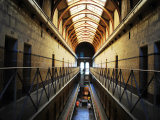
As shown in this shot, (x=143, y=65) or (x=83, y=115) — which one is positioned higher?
(x=143, y=65)

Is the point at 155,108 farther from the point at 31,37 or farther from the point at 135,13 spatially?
the point at 31,37

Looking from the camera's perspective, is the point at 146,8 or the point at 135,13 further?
the point at 135,13

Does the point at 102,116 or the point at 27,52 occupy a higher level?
the point at 27,52

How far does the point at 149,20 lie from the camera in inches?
167

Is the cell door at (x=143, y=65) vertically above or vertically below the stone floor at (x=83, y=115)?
above

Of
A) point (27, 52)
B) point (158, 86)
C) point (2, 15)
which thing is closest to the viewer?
point (158, 86)

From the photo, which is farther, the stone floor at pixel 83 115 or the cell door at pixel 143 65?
the stone floor at pixel 83 115

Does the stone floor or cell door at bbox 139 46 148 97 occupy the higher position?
cell door at bbox 139 46 148 97

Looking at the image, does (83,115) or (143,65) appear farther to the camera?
(83,115)

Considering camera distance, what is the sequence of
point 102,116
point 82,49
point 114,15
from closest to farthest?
point 102,116
point 114,15
point 82,49

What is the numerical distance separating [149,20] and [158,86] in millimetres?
3351

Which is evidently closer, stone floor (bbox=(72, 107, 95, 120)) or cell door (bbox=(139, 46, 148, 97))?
cell door (bbox=(139, 46, 148, 97))

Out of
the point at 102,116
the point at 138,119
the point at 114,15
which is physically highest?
the point at 114,15

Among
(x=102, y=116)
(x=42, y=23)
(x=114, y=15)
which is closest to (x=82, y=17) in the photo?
(x=114, y=15)
